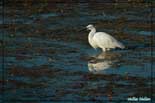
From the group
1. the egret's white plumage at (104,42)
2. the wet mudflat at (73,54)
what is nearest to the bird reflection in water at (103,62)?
the wet mudflat at (73,54)

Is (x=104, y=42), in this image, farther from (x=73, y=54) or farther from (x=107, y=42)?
(x=73, y=54)

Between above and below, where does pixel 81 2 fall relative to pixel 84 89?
above

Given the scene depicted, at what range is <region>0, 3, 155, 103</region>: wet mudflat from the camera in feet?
45.2

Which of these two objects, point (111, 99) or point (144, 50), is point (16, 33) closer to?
point (144, 50)

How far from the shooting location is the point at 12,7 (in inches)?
991

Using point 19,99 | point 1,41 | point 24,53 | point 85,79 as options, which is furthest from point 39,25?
point 19,99

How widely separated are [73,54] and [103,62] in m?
1.13

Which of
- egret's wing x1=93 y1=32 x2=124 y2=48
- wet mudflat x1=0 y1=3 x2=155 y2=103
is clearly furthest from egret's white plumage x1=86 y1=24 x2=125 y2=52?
wet mudflat x1=0 y1=3 x2=155 y2=103

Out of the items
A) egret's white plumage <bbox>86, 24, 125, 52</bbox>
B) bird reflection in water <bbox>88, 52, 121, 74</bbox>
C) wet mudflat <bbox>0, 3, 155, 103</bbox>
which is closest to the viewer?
wet mudflat <bbox>0, 3, 155, 103</bbox>

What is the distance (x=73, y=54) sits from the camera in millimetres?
17328

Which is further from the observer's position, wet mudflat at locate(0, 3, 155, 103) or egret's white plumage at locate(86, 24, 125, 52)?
egret's white plumage at locate(86, 24, 125, 52)

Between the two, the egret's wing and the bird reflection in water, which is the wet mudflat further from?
the egret's wing

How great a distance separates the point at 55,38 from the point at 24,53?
2347 millimetres

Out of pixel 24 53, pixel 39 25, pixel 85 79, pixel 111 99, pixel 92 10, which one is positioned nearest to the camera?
pixel 111 99
